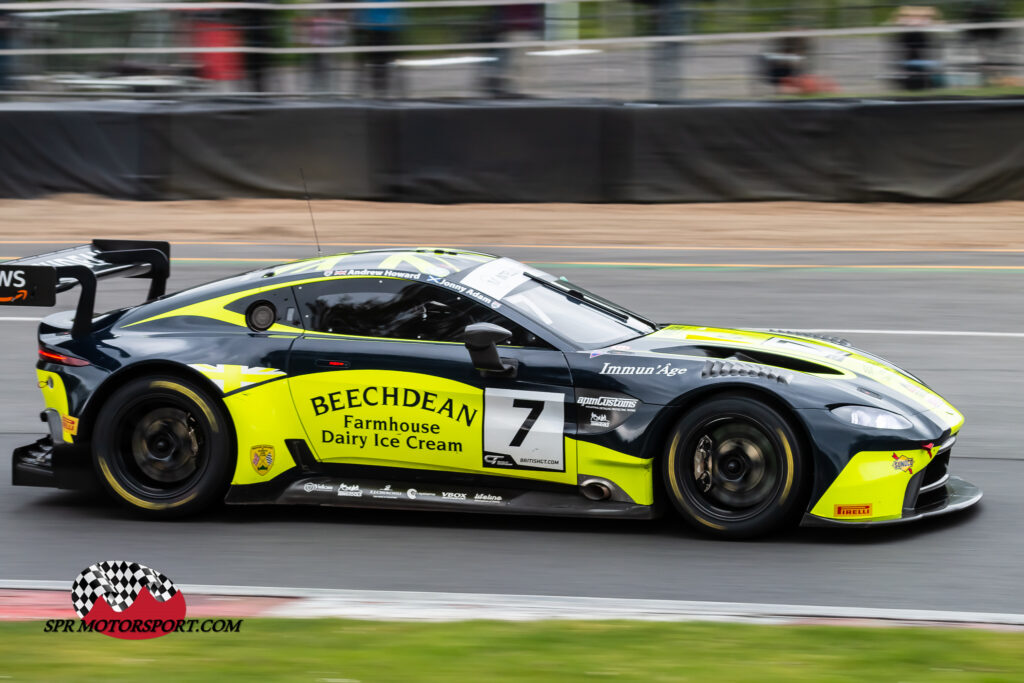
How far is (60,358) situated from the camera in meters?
6.79

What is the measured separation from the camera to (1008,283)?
12.6 m

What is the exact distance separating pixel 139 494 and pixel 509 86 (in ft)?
35.9

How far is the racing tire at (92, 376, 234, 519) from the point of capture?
256 inches

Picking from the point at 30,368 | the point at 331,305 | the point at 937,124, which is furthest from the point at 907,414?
the point at 937,124

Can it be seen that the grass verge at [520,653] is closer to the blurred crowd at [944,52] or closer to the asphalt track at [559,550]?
the asphalt track at [559,550]

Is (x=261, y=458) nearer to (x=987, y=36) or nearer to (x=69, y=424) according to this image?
(x=69, y=424)

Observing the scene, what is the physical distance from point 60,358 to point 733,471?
11.1ft

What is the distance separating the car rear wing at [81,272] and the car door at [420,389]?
4.02 feet

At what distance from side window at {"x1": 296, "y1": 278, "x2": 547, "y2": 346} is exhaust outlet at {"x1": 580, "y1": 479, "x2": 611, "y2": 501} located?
2.31 feet

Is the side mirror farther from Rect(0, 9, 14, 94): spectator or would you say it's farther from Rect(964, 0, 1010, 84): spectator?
Rect(0, 9, 14, 94): spectator

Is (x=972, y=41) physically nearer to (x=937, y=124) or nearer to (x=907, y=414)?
(x=937, y=124)

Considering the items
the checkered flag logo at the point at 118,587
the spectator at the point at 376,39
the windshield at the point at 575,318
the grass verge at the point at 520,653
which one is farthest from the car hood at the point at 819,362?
the spectator at the point at 376,39

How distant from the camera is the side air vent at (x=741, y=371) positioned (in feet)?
20.0

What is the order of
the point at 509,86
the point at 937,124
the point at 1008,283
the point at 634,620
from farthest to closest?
the point at 509,86, the point at 937,124, the point at 1008,283, the point at 634,620
